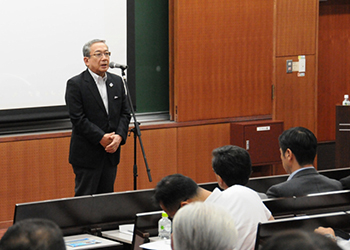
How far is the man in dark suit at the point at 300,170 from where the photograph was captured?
329 centimetres

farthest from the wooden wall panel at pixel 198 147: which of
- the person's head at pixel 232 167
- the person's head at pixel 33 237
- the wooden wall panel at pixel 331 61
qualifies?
the person's head at pixel 33 237

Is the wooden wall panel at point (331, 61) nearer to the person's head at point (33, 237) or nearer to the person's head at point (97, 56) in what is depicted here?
the person's head at point (97, 56)

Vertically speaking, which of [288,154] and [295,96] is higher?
[295,96]

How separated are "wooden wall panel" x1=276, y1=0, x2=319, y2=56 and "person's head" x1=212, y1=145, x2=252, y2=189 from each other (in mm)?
4264

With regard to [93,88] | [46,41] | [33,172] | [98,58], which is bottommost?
[33,172]

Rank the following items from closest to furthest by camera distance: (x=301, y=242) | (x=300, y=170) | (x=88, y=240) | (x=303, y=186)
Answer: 1. (x=301, y=242)
2. (x=88, y=240)
3. (x=303, y=186)
4. (x=300, y=170)

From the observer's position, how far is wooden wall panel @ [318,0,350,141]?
8219 millimetres

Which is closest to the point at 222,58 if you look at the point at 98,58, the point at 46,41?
the point at 46,41

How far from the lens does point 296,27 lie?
7012 millimetres

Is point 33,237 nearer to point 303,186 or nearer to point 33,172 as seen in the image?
point 303,186

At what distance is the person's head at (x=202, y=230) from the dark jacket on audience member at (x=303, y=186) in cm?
169

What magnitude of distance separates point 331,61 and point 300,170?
5.18 m

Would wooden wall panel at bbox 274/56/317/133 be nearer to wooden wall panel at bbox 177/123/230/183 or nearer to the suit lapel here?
wooden wall panel at bbox 177/123/230/183

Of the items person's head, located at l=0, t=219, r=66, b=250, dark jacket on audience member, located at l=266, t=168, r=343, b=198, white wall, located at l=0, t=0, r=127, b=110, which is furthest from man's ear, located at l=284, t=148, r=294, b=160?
white wall, located at l=0, t=0, r=127, b=110
